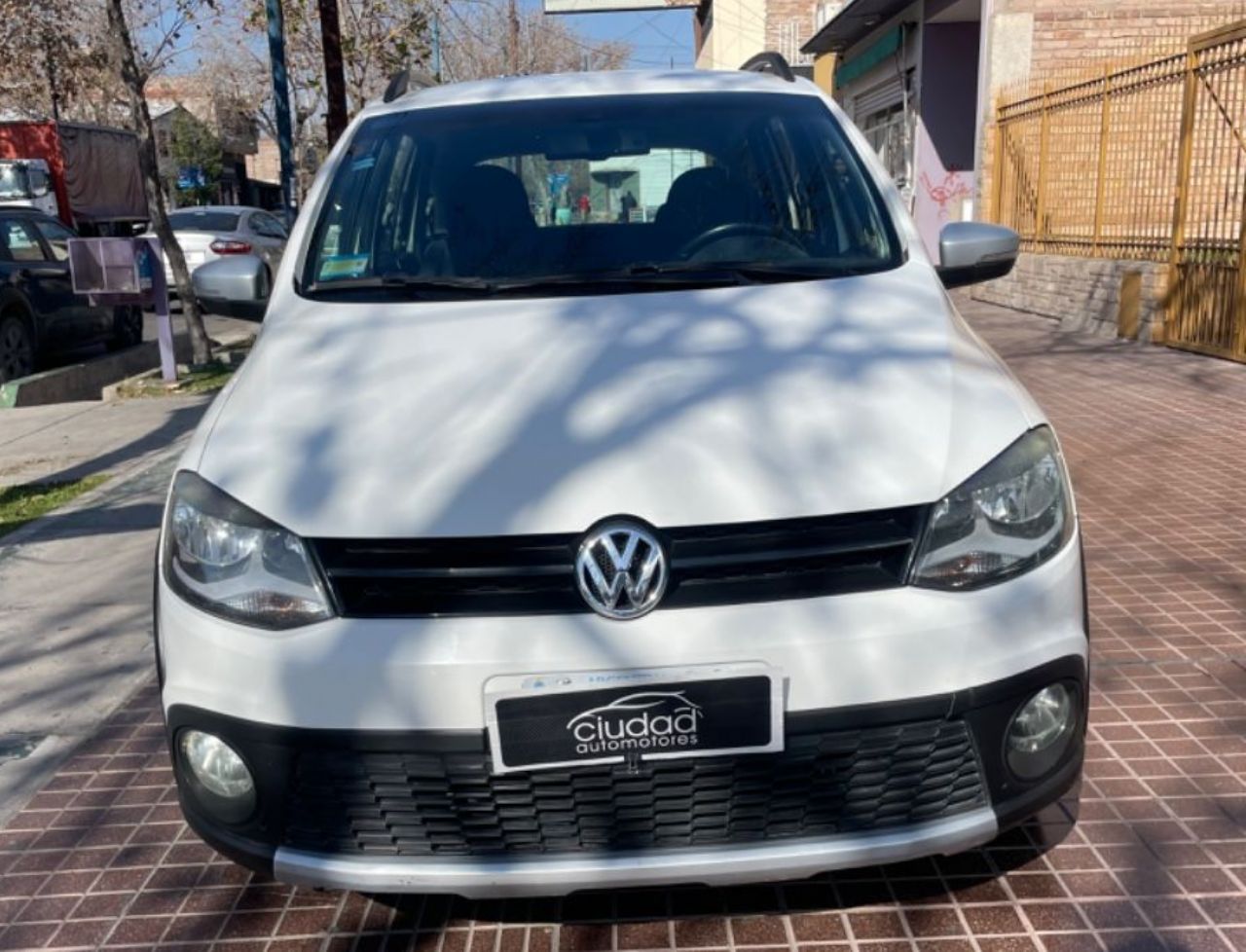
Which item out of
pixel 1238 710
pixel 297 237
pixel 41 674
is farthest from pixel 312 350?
pixel 1238 710

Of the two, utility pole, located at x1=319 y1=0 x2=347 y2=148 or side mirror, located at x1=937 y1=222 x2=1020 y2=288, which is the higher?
utility pole, located at x1=319 y1=0 x2=347 y2=148

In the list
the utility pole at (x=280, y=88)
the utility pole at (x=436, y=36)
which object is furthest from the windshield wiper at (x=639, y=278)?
the utility pole at (x=436, y=36)

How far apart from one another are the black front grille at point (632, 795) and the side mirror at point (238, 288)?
1885 millimetres

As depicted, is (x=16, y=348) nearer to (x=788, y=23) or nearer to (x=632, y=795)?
(x=632, y=795)

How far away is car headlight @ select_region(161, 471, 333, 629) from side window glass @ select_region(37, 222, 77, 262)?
36.1 ft

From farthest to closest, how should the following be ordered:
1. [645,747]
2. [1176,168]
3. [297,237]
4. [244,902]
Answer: [1176,168] → [297,237] → [244,902] → [645,747]

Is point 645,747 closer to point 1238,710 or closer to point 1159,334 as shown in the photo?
point 1238,710

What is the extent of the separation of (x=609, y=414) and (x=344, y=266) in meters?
1.34

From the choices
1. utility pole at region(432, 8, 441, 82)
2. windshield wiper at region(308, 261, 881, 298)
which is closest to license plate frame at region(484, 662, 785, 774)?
windshield wiper at region(308, 261, 881, 298)

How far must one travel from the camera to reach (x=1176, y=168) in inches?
427

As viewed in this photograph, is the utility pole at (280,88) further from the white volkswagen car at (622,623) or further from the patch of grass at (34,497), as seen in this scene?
the white volkswagen car at (622,623)

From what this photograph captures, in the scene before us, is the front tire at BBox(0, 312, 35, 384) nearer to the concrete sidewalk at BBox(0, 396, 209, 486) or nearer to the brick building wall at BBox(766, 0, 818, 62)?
the concrete sidewalk at BBox(0, 396, 209, 486)

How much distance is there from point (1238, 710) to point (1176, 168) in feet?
28.2

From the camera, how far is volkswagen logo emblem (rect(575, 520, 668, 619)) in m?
2.20
